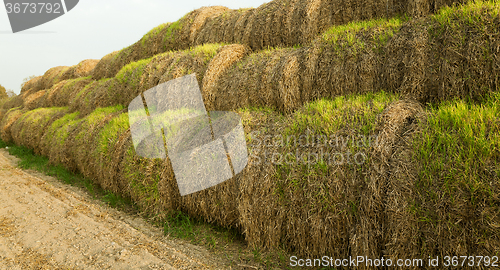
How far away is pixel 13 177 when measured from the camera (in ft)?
21.7

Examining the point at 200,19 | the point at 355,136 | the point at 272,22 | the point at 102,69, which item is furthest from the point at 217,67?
the point at 102,69

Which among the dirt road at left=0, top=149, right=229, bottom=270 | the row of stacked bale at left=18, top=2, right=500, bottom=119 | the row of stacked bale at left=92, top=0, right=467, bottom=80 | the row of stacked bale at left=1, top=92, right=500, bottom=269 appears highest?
the row of stacked bale at left=92, top=0, right=467, bottom=80

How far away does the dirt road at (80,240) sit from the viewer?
3066mm

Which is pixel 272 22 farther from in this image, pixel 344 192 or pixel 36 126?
pixel 36 126

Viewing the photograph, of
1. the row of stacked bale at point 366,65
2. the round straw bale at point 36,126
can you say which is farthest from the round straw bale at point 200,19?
the round straw bale at point 36,126

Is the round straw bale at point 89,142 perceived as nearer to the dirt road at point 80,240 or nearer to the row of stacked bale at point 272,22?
the dirt road at point 80,240

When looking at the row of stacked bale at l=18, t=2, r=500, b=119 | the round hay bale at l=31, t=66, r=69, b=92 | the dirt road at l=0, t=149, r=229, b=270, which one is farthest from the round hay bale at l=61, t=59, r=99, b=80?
the row of stacked bale at l=18, t=2, r=500, b=119

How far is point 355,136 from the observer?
271cm

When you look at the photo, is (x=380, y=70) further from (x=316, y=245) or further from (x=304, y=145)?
(x=316, y=245)

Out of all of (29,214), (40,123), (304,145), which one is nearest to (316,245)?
(304,145)

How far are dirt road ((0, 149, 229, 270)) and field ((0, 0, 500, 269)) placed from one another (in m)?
0.44

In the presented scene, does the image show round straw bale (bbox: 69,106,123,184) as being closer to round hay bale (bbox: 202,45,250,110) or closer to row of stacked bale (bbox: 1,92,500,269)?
row of stacked bale (bbox: 1,92,500,269)

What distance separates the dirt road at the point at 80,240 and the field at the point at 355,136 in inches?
17.3

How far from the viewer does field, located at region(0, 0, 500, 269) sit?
7.04 ft
